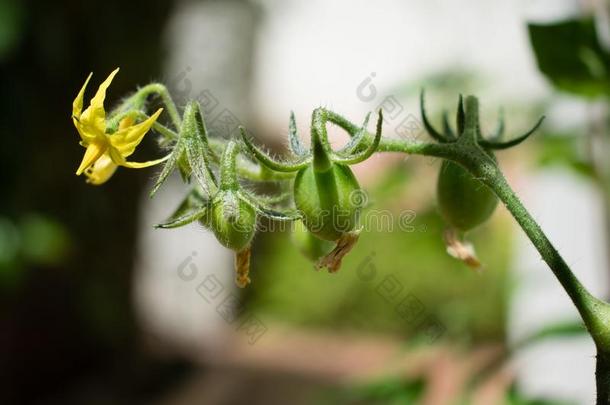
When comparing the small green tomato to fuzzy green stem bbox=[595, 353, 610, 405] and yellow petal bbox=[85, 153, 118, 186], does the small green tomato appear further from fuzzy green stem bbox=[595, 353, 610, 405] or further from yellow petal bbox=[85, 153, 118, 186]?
fuzzy green stem bbox=[595, 353, 610, 405]

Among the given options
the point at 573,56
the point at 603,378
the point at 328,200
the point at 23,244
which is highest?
the point at 23,244

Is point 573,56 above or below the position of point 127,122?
below

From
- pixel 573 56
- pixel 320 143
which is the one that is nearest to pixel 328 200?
pixel 320 143

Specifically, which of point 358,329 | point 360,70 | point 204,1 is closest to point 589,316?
point 204,1

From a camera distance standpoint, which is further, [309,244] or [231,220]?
[309,244]

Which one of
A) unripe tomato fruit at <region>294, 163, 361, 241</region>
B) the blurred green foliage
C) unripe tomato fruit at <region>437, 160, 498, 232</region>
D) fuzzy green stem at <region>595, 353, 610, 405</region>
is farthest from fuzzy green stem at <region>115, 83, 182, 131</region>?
the blurred green foliage

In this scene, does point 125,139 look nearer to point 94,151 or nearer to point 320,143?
point 94,151

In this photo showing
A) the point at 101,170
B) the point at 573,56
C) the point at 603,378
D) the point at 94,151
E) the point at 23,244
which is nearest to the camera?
the point at 603,378

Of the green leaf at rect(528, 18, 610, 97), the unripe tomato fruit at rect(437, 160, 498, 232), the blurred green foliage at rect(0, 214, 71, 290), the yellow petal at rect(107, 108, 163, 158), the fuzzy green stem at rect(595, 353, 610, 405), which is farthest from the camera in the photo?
the blurred green foliage at rect(0, 214, 71, 290)
